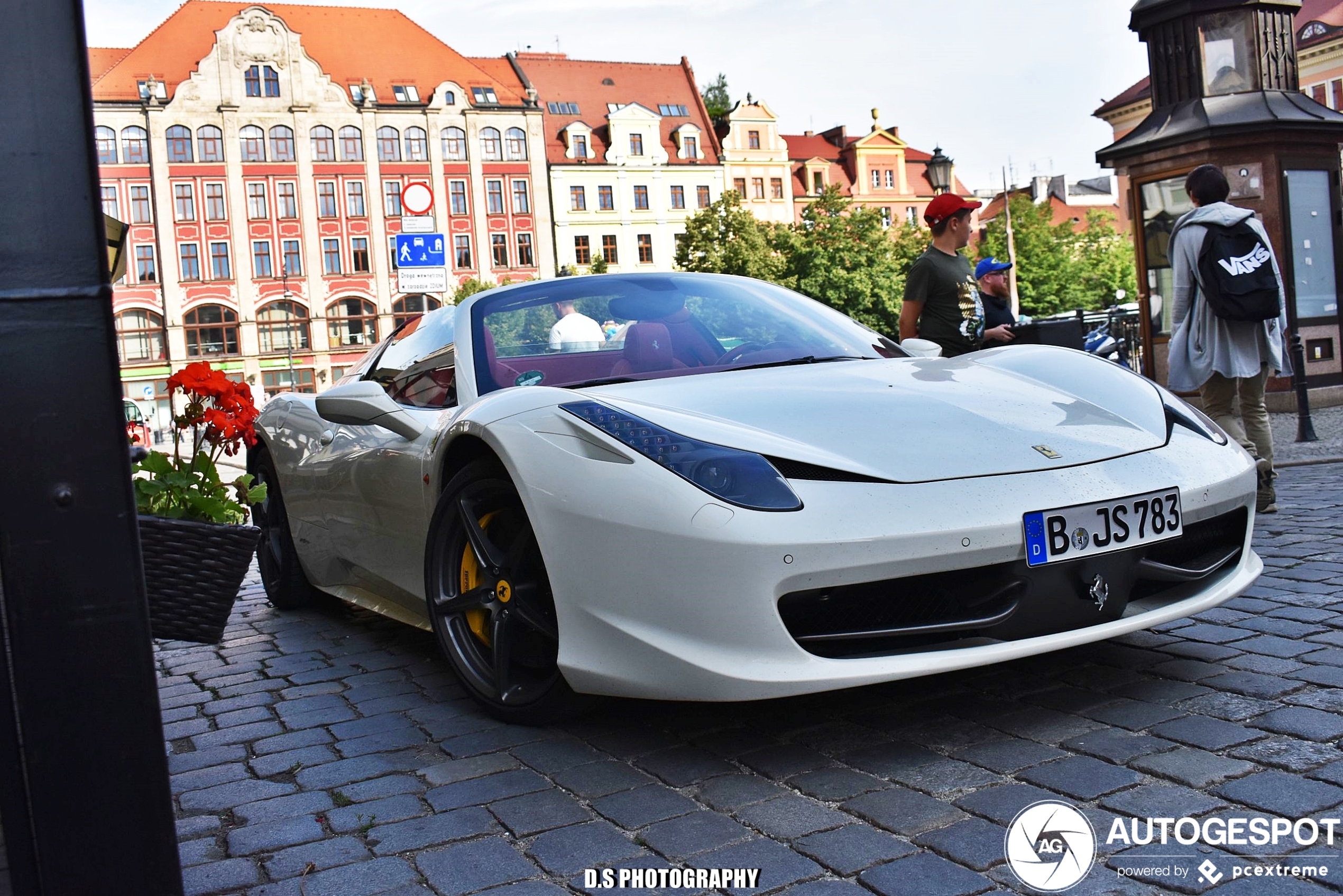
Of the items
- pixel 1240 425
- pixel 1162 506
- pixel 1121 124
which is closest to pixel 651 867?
pixel 1162 506

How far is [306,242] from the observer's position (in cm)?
5881

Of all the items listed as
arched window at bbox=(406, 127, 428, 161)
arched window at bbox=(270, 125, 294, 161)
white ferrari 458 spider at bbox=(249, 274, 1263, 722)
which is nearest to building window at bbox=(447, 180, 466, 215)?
arched window at bbox=(406, 127, 428, 161)

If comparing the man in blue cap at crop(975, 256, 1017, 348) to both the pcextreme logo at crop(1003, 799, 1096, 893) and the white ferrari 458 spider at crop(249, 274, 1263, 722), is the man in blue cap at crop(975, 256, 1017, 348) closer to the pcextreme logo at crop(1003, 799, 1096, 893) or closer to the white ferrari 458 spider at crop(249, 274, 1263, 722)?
the white ferrari 458 spider at crop(249, 274, 1263, 722)

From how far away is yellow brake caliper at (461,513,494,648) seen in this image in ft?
11.2

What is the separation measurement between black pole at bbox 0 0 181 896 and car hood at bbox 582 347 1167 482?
4.41 feet

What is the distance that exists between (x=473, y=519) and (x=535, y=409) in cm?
37

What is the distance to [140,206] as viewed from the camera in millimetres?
56781

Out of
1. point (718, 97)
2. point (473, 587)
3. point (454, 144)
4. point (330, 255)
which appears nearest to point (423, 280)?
point (473, 587)

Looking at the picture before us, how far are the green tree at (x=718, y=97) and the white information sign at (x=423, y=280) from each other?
67135 millimetres

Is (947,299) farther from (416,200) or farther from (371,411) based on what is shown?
(416,200)

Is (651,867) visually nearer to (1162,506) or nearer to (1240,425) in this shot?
(1162,506)

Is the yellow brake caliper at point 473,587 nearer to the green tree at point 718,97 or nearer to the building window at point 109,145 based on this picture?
the building window at point 109,145

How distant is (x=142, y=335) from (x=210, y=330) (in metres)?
2.94

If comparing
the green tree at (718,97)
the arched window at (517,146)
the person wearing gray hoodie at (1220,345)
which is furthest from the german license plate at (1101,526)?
the green tree at (718,97)
